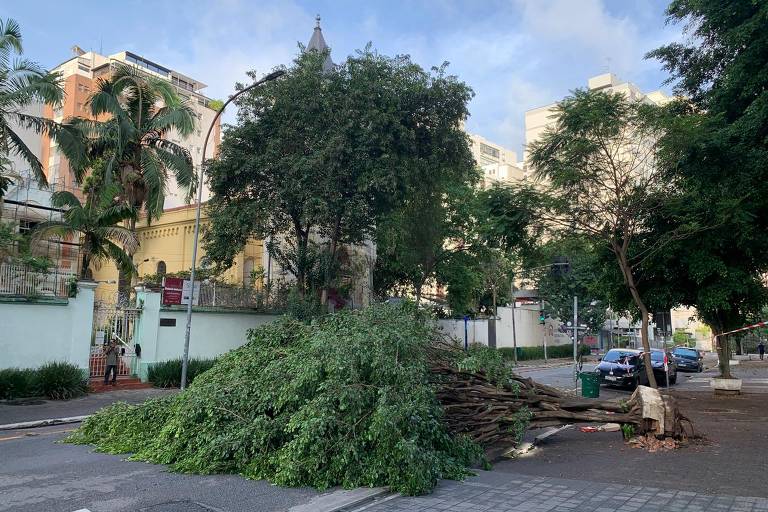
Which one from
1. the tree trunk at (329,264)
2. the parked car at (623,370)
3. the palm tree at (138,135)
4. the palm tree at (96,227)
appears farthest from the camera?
the tree trunk at (329,264)

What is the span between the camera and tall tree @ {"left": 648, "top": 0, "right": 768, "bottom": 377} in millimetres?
13008

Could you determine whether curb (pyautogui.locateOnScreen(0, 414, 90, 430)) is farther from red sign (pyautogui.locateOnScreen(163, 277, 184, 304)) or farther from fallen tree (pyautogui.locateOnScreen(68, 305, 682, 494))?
red sign (pyautogui.locateOnScreen(163, 277, 184, 304))

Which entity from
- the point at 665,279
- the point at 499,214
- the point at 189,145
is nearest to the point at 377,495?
the point at 499,214

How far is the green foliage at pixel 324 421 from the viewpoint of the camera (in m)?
6.93

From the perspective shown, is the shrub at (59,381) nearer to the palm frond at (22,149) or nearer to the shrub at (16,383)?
the shrub at (16,383)

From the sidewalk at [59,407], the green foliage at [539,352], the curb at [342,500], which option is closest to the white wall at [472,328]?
the green foliage at [539,352]

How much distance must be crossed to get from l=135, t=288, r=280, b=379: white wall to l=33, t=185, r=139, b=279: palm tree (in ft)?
6.08

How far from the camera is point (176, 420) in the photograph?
8211 millimetres

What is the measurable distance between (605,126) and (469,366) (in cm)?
792

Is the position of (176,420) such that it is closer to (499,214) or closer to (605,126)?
(499,214)

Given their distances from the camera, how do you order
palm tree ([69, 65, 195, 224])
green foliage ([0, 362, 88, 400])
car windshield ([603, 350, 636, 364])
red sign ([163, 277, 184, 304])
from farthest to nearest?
car windshield ([603, 350, 636, 364]), palm tree ([69, 65, 195, 224]), red sign ([163, 277, 184, 304]), green foliage ([0, 362, 88, 400])

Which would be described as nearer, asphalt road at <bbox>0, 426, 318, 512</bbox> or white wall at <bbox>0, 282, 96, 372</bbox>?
asphalt road at <bbox>0, 426, 318, 512</bbox>

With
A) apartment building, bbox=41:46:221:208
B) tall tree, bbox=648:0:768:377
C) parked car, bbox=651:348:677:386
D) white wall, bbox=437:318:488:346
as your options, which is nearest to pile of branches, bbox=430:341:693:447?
tall tree, bbox=648:0:768:377

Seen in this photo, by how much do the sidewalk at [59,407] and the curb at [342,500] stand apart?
33.2 ft
